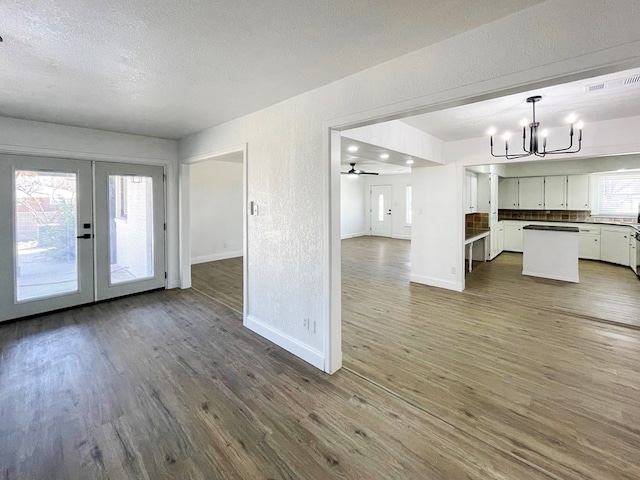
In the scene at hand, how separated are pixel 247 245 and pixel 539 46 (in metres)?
3.05

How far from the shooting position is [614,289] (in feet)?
→ 16.6

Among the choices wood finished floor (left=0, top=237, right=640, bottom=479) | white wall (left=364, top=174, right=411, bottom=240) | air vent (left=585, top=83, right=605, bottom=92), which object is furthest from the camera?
white wall (left=364, top=174, right=411, bottom=240)

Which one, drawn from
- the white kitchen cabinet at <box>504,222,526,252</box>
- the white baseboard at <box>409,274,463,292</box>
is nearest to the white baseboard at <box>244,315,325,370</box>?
the white baseboard at <box>409,274,463,292</box>

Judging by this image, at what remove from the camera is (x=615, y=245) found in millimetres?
6867

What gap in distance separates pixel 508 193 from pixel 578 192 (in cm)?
151

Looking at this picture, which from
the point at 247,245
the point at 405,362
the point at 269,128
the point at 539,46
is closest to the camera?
the point at 539,46

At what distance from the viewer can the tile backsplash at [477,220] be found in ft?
23.6

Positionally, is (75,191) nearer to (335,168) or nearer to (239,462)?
(335,168)

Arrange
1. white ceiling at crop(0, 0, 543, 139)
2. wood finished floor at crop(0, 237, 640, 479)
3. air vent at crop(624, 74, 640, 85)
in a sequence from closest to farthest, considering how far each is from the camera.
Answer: white ceiling at crop(0, 0, 543, 139), wood finished floor at crop(0, 237, 640, 479), air vent at crop(624, 74, 640, 85)

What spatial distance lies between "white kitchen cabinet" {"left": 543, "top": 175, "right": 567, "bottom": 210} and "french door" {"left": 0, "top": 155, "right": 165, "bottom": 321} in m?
9.07

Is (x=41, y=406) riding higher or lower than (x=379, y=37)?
lower

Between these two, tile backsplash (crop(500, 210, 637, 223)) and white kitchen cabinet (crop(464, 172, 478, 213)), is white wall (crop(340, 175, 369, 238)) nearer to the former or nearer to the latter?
tile backsplash (crop(500, 210, 637, 223))

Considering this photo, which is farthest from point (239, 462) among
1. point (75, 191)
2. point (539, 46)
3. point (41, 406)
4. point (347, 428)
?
point (75, 191)

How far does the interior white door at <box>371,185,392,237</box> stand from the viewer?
40.7ft
